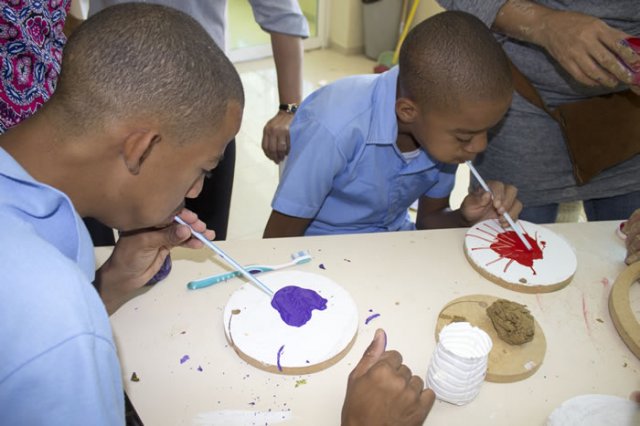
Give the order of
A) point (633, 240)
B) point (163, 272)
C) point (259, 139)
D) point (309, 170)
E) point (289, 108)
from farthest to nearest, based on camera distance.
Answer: point (259, 139)
point (289, 108)
point (309, 170)
point (633, 240)
point (163, 272)

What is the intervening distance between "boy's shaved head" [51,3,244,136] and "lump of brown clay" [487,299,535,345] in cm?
66

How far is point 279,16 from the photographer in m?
1.73

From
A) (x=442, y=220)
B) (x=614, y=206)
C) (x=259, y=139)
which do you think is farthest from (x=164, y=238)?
(x=259, y=139)

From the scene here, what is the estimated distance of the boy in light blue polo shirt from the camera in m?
1.25

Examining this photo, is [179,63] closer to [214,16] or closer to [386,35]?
[214,16]

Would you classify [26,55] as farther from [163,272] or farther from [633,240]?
[633,240]

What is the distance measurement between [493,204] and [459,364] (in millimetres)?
639

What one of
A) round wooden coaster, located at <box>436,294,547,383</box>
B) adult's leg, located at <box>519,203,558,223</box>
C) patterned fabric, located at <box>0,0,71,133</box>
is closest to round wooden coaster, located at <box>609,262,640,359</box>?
round wooden coaster, located at <box>436,294,547,383</box>

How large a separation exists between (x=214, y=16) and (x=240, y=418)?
3.84 ft

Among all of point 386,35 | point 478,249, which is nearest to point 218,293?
point 478,249

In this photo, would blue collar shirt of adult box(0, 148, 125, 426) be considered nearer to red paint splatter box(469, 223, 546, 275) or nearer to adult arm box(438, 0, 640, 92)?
red paint splatter box(469, 223, 546, 275)

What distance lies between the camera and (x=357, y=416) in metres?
0.87

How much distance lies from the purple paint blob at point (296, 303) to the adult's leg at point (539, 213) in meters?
0.94

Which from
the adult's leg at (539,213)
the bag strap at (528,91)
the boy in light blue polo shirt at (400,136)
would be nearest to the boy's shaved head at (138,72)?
the boy in light blue polo shirt at (400,136)
